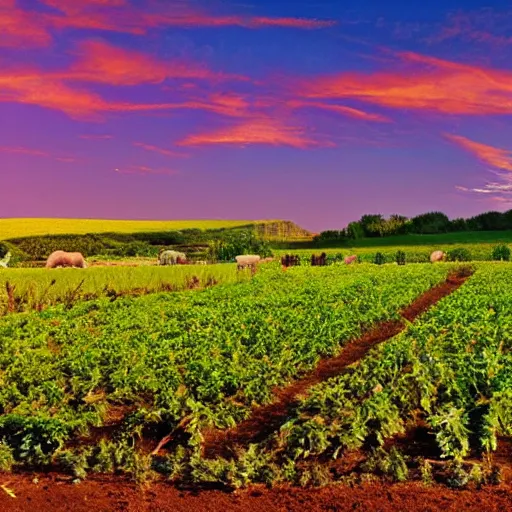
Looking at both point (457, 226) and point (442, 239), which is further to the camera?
point (457, 226)

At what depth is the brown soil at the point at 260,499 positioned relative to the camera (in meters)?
6.21

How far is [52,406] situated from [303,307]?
9.64 metres

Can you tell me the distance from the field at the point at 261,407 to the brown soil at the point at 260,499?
0.03m

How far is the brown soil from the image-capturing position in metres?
6.21

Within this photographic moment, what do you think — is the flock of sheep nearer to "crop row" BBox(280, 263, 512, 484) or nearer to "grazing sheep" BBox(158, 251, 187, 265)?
"grazing sheep" BBox(158, 251, 187, 265)

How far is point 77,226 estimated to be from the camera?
72.8m

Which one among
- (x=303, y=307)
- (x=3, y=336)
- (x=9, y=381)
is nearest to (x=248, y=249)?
(x=303, y=307)

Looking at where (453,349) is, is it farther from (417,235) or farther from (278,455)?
(417,235)

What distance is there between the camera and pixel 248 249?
187ft

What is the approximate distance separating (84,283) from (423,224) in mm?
74617

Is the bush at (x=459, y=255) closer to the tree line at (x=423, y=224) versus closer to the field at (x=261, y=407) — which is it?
the tree line at (x=423, y=224)

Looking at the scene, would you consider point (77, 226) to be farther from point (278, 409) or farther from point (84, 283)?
point (278, 409)

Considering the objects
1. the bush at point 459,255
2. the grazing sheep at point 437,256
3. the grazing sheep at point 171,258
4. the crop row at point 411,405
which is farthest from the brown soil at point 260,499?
the bush at point 459,255

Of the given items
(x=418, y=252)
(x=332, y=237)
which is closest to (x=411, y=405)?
(x=418, y=252)
